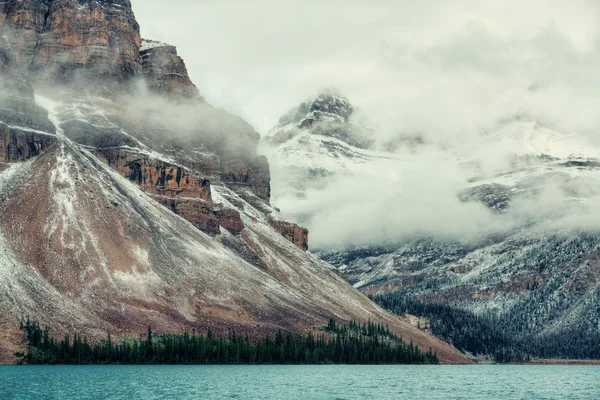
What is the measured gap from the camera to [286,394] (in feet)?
620

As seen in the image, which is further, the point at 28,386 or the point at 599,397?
the point at 599,397

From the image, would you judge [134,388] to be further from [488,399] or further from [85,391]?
[488,399]

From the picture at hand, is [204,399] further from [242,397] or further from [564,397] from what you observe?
[564,397]

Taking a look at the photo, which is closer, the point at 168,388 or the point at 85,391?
the point at 85,391

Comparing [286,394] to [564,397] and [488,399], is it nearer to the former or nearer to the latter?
[488,399]

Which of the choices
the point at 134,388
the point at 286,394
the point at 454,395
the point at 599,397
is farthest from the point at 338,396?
the point at 599,397

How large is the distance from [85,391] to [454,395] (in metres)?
75.1

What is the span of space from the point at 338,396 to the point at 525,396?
41.0m

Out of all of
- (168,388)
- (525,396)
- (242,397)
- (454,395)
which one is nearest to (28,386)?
(168,388)

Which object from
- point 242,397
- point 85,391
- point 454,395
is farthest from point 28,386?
point 454,395

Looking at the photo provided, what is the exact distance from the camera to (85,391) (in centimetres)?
17838

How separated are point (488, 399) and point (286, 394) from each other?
132 ft

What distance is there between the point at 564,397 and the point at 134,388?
8807cm

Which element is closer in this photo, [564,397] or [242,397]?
[242,397]
